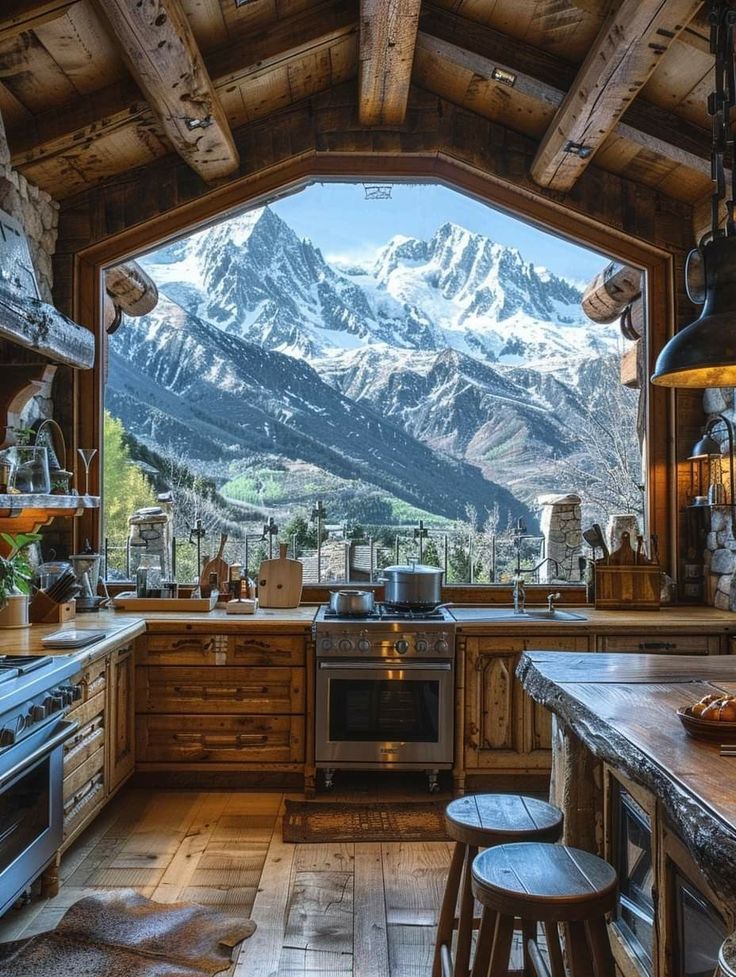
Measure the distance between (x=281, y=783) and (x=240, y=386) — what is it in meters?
4.86

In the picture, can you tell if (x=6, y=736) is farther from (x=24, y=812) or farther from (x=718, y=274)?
(x=718, y=274)

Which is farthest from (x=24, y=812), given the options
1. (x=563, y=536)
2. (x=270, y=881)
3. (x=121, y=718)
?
(x=563, y=536)

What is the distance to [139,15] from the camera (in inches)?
118

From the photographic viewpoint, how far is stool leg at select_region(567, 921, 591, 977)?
1.73 metres

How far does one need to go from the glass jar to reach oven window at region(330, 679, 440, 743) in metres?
1.67

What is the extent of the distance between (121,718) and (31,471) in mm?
1221

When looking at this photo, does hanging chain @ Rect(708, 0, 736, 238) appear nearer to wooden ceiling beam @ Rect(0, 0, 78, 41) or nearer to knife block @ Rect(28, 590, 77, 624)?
wooden ceiling beam @ Rect(0, 0, 78, 41)

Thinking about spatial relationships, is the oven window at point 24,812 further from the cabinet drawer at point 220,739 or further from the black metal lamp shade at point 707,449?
the black metal lamp shade at point 707,449

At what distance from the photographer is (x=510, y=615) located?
172 inches

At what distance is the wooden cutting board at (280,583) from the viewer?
15.0 feet

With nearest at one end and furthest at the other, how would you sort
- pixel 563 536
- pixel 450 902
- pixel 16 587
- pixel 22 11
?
pixel 450 902 < pixel 22 11 < pixel 16 587 < pixel 563 536

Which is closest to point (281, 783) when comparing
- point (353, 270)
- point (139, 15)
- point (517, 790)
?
point (517, 790)

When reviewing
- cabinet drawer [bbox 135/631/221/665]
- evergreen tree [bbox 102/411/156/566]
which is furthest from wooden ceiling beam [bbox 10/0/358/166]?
cabinet drawer [bbox 135/631/221/665]

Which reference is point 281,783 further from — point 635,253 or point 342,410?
point 342,410
